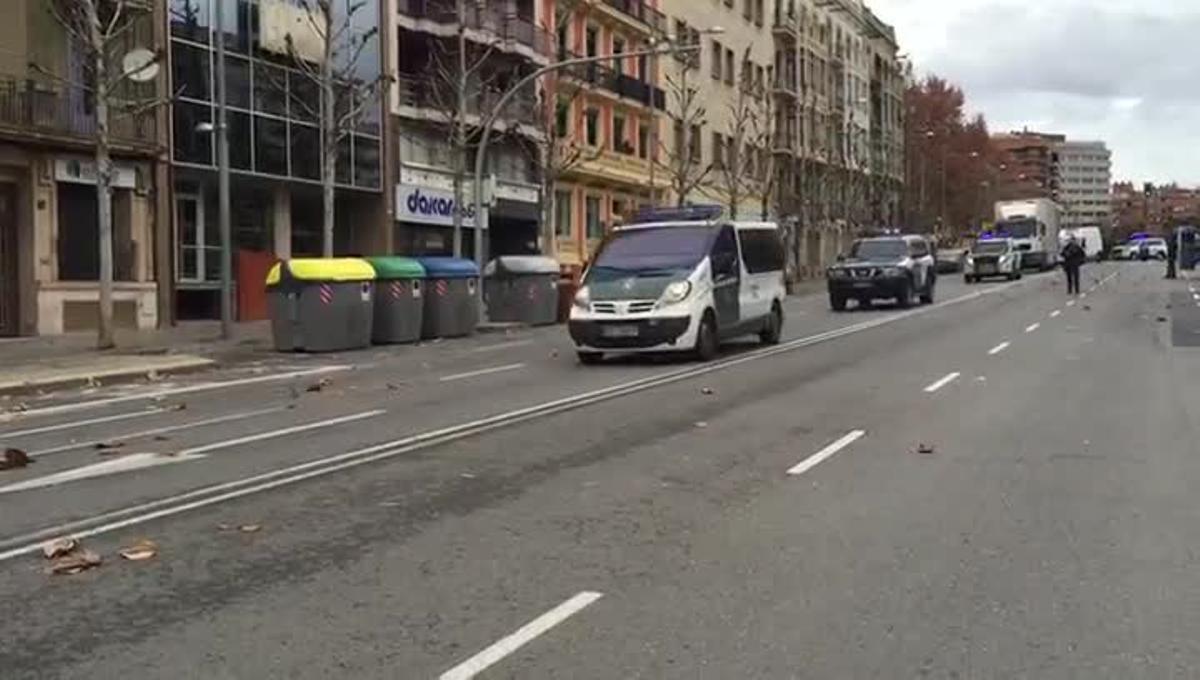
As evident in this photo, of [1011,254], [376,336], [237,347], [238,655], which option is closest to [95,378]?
[237,347]

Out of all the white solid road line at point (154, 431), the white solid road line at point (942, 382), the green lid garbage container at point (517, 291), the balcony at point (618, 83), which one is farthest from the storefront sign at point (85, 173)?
the balcony at point (618, 83)

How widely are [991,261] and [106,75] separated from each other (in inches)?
1692

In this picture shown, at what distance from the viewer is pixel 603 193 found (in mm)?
57688

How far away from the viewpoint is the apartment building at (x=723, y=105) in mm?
63094

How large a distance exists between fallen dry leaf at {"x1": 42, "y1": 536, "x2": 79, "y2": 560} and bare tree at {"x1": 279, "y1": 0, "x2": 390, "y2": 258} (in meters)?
22.8

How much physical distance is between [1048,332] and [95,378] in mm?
16483

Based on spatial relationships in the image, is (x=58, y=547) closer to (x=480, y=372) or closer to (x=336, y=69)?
(x=480, y=372)

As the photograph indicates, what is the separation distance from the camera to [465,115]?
1567 inches

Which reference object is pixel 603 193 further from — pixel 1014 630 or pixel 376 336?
pixel 1014 630

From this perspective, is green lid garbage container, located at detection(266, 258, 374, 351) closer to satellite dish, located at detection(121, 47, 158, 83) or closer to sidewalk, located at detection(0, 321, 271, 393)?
sidewalk, located at detection(0, 321, 271, 393)

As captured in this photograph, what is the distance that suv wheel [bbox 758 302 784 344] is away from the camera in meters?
22.9

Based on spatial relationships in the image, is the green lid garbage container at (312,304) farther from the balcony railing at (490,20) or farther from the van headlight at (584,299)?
the balcony railing at (490,20)

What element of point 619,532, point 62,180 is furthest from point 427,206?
point 619,532

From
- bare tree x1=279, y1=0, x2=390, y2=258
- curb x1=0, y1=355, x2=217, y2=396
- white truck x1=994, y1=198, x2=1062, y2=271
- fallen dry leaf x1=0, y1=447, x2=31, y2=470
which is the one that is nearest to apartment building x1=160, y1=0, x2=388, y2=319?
bare tree x1=279, y1=0, x2=390, y2=258
